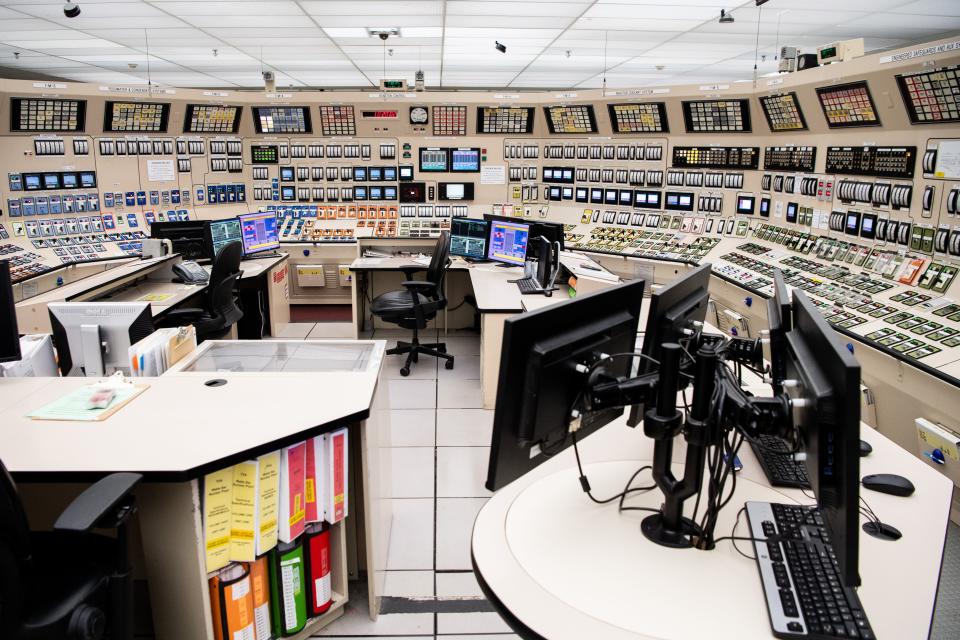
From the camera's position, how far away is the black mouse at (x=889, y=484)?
168 centimetres

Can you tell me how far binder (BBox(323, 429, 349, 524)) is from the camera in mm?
1962

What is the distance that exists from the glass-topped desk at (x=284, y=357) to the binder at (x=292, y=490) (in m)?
0.49

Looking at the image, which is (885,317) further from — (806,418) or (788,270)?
(806,418)

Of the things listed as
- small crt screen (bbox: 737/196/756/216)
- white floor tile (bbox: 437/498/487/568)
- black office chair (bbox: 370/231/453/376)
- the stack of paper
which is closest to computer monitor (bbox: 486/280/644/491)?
white floor tile (bbox: 437/498/487/568)

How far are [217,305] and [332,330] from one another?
175 cm

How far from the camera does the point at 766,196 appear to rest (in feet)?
17.4

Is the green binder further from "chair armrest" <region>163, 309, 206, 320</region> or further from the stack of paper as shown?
"chair armrest" <region>163, 309, 206, 320</region>

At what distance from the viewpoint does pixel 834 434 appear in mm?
1090

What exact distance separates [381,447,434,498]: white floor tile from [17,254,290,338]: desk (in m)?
1.46

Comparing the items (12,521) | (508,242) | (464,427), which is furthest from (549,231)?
(12,521)

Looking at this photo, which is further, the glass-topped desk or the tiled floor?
the glass-topped desk

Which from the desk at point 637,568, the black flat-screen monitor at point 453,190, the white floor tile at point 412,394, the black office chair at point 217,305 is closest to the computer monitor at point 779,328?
the desk at point 637,568

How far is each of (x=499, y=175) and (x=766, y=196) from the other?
8.64 ft

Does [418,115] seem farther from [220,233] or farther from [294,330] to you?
[294,330]
